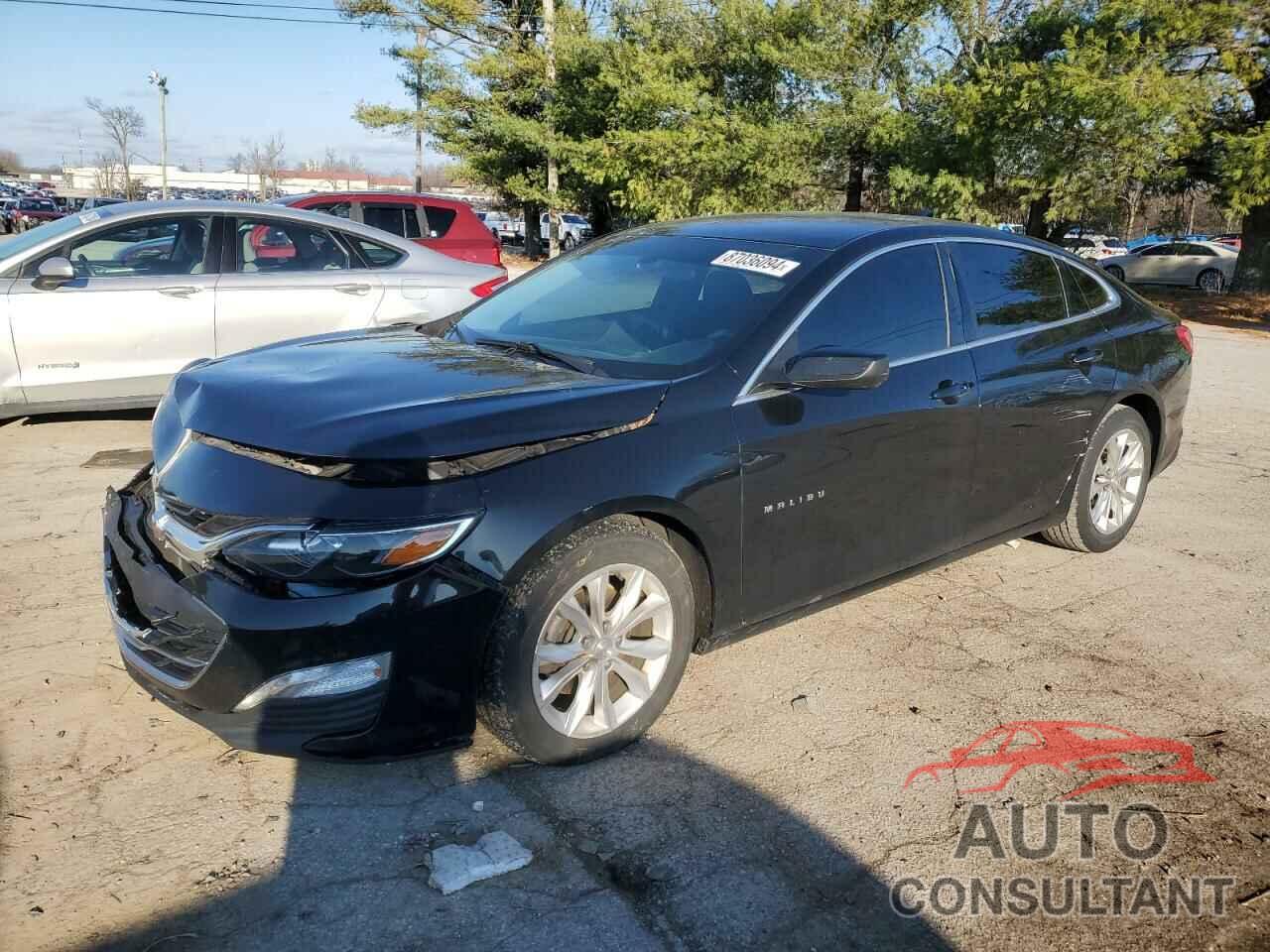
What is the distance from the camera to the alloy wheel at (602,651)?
2.94 metres

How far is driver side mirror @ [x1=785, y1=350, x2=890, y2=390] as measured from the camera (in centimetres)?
331

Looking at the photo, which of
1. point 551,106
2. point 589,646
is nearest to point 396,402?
point 589,646

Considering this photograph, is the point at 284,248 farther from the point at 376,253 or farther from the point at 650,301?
the point at 650,301

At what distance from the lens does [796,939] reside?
2404 mm

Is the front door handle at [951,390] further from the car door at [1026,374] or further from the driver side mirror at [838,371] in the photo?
the driver side mirror at [838,371]

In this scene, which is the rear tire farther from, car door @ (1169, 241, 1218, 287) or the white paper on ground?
the white paper on ground

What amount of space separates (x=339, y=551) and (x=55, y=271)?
4.80 m

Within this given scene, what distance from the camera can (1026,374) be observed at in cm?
430

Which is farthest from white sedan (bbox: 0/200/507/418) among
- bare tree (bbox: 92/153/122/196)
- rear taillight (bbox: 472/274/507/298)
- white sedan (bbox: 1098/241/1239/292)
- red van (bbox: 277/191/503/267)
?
bare tree (bbox: 92/153/122/196)

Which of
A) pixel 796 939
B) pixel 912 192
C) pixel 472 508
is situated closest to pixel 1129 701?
pixel 796 939

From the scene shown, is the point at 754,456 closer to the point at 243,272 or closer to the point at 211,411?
the point at 211,411

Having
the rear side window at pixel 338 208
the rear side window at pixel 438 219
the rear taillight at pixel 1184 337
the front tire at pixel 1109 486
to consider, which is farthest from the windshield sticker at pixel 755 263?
the rear side window at pixel 338 208

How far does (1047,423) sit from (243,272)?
526 cm

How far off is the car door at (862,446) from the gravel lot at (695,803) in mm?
459
